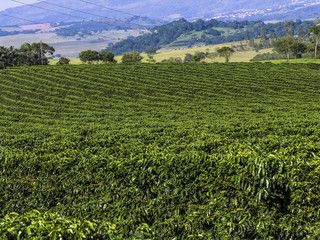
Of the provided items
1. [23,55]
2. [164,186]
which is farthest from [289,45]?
[164,186]

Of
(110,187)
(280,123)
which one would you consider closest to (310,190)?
(110,187)

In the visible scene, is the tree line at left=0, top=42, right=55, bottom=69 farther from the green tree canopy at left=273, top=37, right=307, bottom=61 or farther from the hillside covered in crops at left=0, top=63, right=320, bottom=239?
the hillside covered in crops at left=0, top=63, right=320, bottom=239

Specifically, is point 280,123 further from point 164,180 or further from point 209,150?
point 164,180

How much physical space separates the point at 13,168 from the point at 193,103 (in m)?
38.9

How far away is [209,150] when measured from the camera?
49.5ft

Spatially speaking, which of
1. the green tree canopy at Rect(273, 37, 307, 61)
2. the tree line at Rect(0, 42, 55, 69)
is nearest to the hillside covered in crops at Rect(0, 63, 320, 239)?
the tree line at Rect(0, 42, 55, 69)

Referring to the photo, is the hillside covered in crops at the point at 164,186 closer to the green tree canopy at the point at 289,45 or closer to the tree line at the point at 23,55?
the tree line at the point at 23,55

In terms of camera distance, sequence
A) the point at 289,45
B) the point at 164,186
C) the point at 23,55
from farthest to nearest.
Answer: the point at 289,45 < the point at 23,55 < the point at 164,186

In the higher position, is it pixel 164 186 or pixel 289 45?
pixel 289 45

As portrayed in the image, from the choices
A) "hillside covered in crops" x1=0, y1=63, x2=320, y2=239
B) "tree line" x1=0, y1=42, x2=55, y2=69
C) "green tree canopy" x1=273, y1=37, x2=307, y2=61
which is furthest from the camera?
"green tree canopy" x1=273, y1=37, x2=307, y2=61

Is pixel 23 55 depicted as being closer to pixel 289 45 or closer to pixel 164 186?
pixel 289 45

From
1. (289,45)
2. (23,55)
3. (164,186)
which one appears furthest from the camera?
(289,45)

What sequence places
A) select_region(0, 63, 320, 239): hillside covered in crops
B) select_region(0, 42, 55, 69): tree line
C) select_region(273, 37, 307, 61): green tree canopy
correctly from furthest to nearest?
1. select_region(273, 37, 307, 61): green tree canopy
2. select_region(0, 42, 55, 69): tree line
3. select_region(0, 63, 320, 239): hillside covered in crops

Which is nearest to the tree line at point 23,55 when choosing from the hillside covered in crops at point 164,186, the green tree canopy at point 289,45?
the green tree canopy at point 289,45
